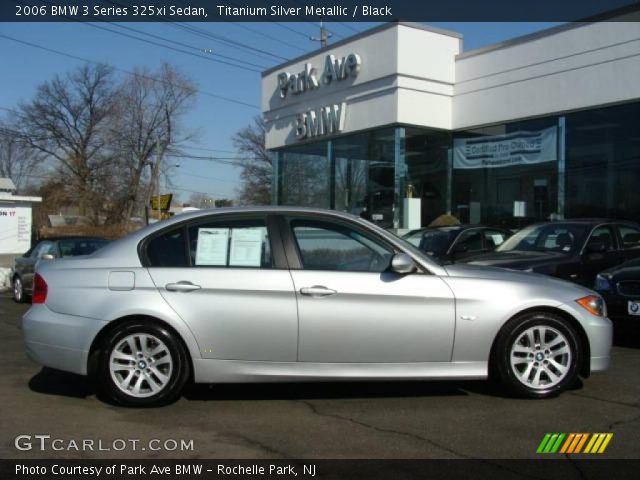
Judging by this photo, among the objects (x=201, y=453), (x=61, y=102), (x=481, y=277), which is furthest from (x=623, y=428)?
(x=61, y=102)

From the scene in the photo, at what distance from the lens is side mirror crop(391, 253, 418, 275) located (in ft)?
16.8

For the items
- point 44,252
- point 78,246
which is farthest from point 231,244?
point 44,252

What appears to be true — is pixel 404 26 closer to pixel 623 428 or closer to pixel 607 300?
pixel 607 300

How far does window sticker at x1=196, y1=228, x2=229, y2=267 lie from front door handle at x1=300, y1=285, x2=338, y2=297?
2.24 feet

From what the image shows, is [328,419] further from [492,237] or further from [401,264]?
[492,237]

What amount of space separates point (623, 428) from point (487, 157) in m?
14.2

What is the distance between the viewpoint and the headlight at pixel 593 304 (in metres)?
5.45

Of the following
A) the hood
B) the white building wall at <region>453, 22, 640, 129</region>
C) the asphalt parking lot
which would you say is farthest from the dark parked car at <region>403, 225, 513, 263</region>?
the asphalt parking lot

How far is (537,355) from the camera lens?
17.4 ft

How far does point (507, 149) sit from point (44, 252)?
11657mm

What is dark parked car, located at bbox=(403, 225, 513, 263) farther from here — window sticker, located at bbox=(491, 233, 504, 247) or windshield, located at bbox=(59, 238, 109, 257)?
windshield, located at bbox=(59, 238, 109, 257)

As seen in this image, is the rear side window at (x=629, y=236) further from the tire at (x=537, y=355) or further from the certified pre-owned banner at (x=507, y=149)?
the certified pre-owned banner at (x=507, y=149)

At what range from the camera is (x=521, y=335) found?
208 inches

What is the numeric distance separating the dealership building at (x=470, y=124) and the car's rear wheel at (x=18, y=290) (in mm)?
9839
